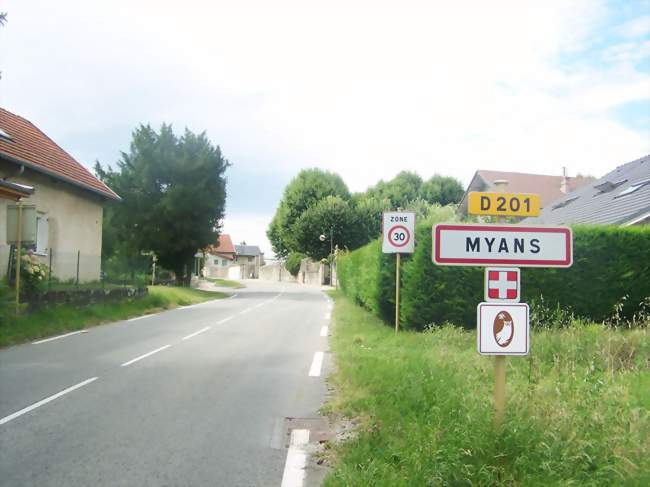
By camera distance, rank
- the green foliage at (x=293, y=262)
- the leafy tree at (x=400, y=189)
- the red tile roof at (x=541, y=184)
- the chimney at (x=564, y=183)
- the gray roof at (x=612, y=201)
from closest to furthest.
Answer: the gray roof at (x=612, y=201)
the red tile roof at (x=541, y=184)
the chimney at (x=564, y=183)
the leafy tree at (x=400, y=189)
the green foliage at (x=293, y=262)

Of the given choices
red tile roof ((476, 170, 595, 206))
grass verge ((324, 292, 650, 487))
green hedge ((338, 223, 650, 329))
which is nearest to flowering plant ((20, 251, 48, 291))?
green hedge ((338, 223, 650, 329))

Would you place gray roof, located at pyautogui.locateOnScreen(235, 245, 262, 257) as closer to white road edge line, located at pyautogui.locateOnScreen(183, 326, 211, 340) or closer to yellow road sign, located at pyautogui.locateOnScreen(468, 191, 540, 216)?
white road edge line, located at pyautogui.locateOnScreen(183, 326, 211, 340)

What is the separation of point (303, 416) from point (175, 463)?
1.86 metres

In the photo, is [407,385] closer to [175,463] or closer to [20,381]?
[175,463]

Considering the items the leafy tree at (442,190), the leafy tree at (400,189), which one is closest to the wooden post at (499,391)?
the leafy tree at (400,189)

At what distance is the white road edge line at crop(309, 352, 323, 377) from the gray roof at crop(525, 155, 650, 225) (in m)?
10.0

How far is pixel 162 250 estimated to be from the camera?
1390 inches

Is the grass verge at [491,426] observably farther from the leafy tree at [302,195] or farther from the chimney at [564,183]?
the leafy tree at [302,195]

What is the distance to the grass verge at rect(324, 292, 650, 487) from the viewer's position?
3.78 m

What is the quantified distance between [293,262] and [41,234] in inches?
1886

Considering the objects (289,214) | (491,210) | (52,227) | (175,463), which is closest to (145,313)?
(52,227)

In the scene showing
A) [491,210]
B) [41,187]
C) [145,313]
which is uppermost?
[41,187]

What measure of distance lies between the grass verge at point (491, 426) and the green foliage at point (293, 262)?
5721 centimetres

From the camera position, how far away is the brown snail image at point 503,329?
14.2 ft
